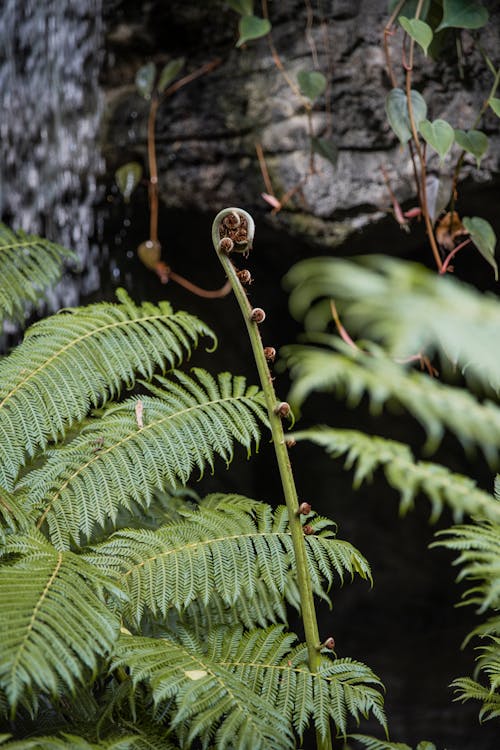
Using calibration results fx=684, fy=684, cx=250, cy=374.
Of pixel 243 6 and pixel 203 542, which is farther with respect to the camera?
pixel 243 6

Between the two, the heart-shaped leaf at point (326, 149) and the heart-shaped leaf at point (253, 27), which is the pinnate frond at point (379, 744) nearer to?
the heart-shaped leaf at point (326, 149)

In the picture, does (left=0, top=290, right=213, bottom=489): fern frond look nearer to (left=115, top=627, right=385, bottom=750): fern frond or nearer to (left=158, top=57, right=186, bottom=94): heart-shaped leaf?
(left=115, top=627, right=385, bottom=750): fern frond

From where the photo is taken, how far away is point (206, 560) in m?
1.06

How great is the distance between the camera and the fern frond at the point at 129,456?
1.10 metres

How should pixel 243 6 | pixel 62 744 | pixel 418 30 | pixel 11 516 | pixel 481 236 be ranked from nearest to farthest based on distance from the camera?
1. pixel 62 744
2. pixel 11 516
3. pixel 418 30
4. pixel 481 236
5. pixel 243 6

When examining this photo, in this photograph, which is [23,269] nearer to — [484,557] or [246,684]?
[246,684]

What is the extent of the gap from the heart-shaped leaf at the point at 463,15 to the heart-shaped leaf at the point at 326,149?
1.41 feet

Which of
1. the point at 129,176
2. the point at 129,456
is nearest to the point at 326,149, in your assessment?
the point at 129,176

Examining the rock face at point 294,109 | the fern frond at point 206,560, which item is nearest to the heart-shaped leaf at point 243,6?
the rock face at point 294,109

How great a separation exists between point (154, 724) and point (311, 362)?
0.64 metres

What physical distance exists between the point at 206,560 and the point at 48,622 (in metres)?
0.31

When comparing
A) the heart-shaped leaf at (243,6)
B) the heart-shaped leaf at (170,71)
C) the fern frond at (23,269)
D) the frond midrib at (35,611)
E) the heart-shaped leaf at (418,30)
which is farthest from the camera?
the heart-shaped leaf at (170,71)

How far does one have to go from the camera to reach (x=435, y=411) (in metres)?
0.63

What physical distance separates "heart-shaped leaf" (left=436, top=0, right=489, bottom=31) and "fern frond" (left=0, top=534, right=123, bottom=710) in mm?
1659
